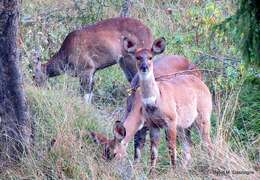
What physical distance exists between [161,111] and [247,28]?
222 cm

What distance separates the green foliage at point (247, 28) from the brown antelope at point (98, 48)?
5.79m

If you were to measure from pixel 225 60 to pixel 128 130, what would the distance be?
327cm

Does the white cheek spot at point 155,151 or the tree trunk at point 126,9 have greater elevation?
the tree trunk at point 126,9

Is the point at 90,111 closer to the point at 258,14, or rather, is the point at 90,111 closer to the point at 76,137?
the point at 76,137

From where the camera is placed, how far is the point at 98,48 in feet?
41.9

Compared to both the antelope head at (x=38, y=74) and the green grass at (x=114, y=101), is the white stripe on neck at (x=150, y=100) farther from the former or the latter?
the antelope head at (x=38, y=74)

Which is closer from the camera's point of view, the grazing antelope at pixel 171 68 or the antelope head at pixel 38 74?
the grazing antelope at pixel 171 68

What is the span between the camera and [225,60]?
1131cm

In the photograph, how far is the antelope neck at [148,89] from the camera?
8.38 meters

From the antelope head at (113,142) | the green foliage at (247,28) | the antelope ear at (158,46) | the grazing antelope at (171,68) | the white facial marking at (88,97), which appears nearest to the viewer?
the green foliage at (247,28)

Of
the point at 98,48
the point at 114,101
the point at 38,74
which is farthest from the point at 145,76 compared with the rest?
the point at 98,48

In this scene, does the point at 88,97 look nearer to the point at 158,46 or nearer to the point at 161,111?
the point at 158,46

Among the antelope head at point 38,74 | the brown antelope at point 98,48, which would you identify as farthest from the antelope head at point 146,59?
the brown antelope at point 98,48

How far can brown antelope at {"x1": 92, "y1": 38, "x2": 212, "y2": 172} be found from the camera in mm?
8344
